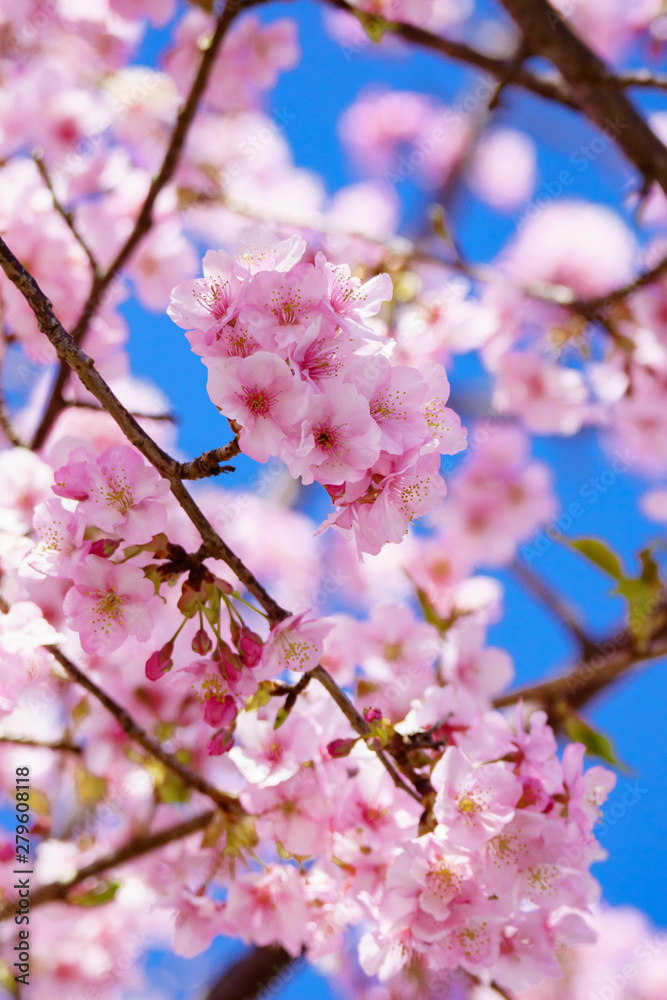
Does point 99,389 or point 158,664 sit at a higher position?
point 99,389

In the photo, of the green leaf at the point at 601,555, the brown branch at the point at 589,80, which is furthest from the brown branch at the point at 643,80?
the green leaf at the point at 601,555

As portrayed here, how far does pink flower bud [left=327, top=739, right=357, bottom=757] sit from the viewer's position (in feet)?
4.07

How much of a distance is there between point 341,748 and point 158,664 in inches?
12.5

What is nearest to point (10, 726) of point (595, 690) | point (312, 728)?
point (312, 728)

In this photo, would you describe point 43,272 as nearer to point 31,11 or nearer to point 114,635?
point 114,635

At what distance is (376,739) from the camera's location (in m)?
1.15

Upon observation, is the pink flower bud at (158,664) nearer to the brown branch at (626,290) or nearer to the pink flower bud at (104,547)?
the pink flower bud at (104,547)

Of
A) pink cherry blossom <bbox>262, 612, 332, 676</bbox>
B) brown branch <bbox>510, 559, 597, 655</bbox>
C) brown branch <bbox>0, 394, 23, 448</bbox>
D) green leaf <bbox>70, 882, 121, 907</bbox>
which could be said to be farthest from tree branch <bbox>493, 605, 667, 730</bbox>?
brown branch <bbox>0, 394, 23, 448</bbox>

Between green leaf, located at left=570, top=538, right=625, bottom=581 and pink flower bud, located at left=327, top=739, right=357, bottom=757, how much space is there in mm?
715

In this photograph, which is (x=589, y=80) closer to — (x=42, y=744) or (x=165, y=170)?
(x=165, y=170)

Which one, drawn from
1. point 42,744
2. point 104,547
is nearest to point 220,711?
point 104,547

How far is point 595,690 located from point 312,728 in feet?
5.35

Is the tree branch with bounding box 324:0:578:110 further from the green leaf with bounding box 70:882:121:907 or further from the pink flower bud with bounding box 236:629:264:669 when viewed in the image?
the green leaf with bounding box 70:882:121:907

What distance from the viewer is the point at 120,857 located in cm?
191
